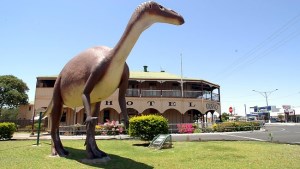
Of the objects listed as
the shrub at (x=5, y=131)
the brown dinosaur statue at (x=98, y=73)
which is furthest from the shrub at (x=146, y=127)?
the shrub at (x=5, y=131)

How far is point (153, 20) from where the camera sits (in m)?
7.22

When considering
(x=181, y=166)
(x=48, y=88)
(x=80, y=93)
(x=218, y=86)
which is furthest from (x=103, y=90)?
(x=218, y=86)

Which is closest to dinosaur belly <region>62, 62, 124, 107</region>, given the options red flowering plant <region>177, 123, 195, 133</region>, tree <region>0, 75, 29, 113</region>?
red flowering plant <region>177, 123, 195, 133</region>

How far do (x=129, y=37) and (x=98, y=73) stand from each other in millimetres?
1317

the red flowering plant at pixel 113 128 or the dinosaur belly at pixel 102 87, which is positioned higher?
the dinosaur belly at pixel 102 87

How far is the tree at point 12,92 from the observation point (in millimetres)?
53562

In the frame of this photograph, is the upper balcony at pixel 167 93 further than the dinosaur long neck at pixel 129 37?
Yes

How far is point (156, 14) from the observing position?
7.09m

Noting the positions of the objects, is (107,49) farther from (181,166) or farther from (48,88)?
(48,88)

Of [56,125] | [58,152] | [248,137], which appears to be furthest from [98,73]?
[248,137]

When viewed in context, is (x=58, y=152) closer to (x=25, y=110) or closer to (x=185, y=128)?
(x=185, y=128)

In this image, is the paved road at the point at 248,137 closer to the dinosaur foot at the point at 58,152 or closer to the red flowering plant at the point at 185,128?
the red flowering plant at the point at 185,128

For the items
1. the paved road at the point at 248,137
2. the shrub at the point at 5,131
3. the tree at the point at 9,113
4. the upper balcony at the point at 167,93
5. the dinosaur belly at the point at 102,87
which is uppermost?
the upper balcony at the point at 167,93

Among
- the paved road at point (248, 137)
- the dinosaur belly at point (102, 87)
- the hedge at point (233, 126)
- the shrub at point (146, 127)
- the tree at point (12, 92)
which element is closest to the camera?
the dinosaur belly at point (102, 87)
